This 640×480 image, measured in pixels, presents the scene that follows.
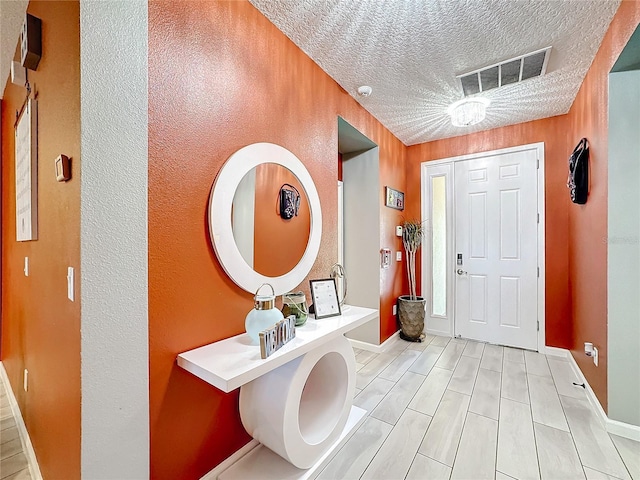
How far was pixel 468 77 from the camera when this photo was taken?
7.33 feet

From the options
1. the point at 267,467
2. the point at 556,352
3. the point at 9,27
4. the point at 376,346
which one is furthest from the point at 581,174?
the point at 9,27

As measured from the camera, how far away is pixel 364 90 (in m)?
2.44

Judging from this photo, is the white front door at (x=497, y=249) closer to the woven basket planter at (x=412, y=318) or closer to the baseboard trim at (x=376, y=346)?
the woven basket planter at (x=412, y=318)

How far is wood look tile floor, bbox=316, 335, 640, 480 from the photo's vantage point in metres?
1.46

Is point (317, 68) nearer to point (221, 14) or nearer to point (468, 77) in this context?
point (221, 14)

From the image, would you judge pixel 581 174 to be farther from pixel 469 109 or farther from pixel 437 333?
pixel 437 333

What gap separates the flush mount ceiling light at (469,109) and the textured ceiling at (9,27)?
311 centimetres

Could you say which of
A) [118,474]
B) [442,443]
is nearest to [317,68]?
[118,474]

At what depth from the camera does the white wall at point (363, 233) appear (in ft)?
10.1

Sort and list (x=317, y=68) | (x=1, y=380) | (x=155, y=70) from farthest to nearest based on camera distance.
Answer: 1. (x=1, y=380)
2. (x=317, y=68)
3. (x=155, y=70)

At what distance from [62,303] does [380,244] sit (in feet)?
8.72

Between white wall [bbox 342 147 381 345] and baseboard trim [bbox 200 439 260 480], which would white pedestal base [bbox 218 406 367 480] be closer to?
baseboard trim [bbox 200 439 260 480]

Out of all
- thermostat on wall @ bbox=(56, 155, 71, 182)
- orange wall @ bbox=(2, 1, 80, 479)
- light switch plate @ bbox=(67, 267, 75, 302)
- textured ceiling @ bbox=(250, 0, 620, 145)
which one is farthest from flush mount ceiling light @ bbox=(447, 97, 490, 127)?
light switch plate @ bbox=(67, 267, 75, 302)

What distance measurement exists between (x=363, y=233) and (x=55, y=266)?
260cm
